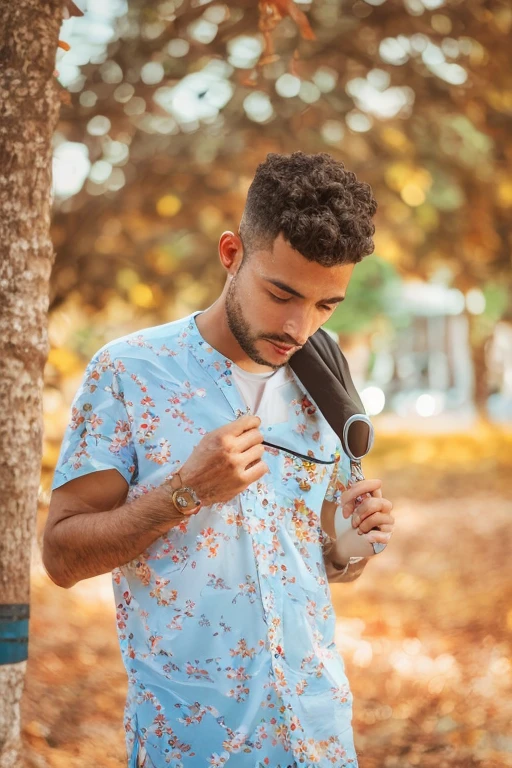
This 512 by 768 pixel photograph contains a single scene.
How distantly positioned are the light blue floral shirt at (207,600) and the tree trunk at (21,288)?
2.52ft

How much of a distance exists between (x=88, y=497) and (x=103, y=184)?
567 cm

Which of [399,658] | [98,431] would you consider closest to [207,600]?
[98,431]

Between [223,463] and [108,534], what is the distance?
1.05 ft

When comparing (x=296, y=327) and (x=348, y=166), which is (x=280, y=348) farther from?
(x=348, y=166)

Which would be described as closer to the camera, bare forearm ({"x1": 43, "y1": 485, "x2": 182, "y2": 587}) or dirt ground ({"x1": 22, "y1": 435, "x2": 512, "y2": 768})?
bare forearm ({"x1": 43, "y1": 485, "x2": 182, "y2": 587})

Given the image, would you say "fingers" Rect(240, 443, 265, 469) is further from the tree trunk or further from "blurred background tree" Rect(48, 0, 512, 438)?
"blurred background tree" Rect(48, 0, 512, 438)

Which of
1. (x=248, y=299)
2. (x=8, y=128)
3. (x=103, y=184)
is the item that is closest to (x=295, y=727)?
(x=248, y=299)

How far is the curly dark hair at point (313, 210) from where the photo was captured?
2182 millimetres

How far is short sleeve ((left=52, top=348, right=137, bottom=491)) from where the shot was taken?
211 cm

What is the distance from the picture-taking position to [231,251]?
2.39m

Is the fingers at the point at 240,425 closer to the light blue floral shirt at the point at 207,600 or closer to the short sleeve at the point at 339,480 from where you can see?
the light blue floral shirt at the point at 207,600

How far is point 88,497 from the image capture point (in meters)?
2.14

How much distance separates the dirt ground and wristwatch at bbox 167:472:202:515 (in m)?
2.68

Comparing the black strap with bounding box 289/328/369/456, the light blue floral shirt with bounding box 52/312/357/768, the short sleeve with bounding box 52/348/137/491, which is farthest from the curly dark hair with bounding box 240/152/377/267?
the short sleeve with bounding box 52/348/137/491
